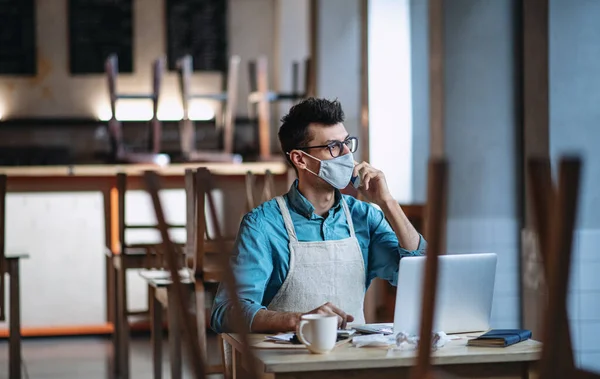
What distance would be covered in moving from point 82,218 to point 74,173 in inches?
16.1

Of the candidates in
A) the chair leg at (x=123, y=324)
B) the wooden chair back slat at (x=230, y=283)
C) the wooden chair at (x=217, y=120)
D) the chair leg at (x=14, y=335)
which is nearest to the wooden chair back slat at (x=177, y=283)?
the wooden chair back slat at (x=230, y=283)

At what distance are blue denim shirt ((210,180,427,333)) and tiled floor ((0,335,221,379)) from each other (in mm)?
2316

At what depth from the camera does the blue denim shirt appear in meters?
2.54

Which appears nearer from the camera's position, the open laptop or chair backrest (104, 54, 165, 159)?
the open laptop

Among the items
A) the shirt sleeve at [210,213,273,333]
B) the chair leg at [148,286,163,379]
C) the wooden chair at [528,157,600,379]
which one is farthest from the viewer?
the chair leg at [148,286,163,379]

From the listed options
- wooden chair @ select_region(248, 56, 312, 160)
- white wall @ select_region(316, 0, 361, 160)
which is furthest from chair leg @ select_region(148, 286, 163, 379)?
wooden chair @ select_region(248, 56, 312, 160)

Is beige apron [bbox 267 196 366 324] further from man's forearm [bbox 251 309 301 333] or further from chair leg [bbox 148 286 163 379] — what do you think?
chair leg [bbox 148 286 163 379]

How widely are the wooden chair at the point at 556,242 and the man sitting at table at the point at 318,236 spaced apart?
55.3 inches

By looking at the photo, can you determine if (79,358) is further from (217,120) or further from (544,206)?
(544,206)

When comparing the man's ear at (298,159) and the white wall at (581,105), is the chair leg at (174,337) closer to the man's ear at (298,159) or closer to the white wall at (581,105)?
the man's ear at (298,159)

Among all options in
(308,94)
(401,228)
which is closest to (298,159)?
(401,228)

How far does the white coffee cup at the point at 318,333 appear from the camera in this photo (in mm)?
1983

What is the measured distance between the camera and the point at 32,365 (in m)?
5.48

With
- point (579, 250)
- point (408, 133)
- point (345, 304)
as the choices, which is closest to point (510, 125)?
point (579, 250)
